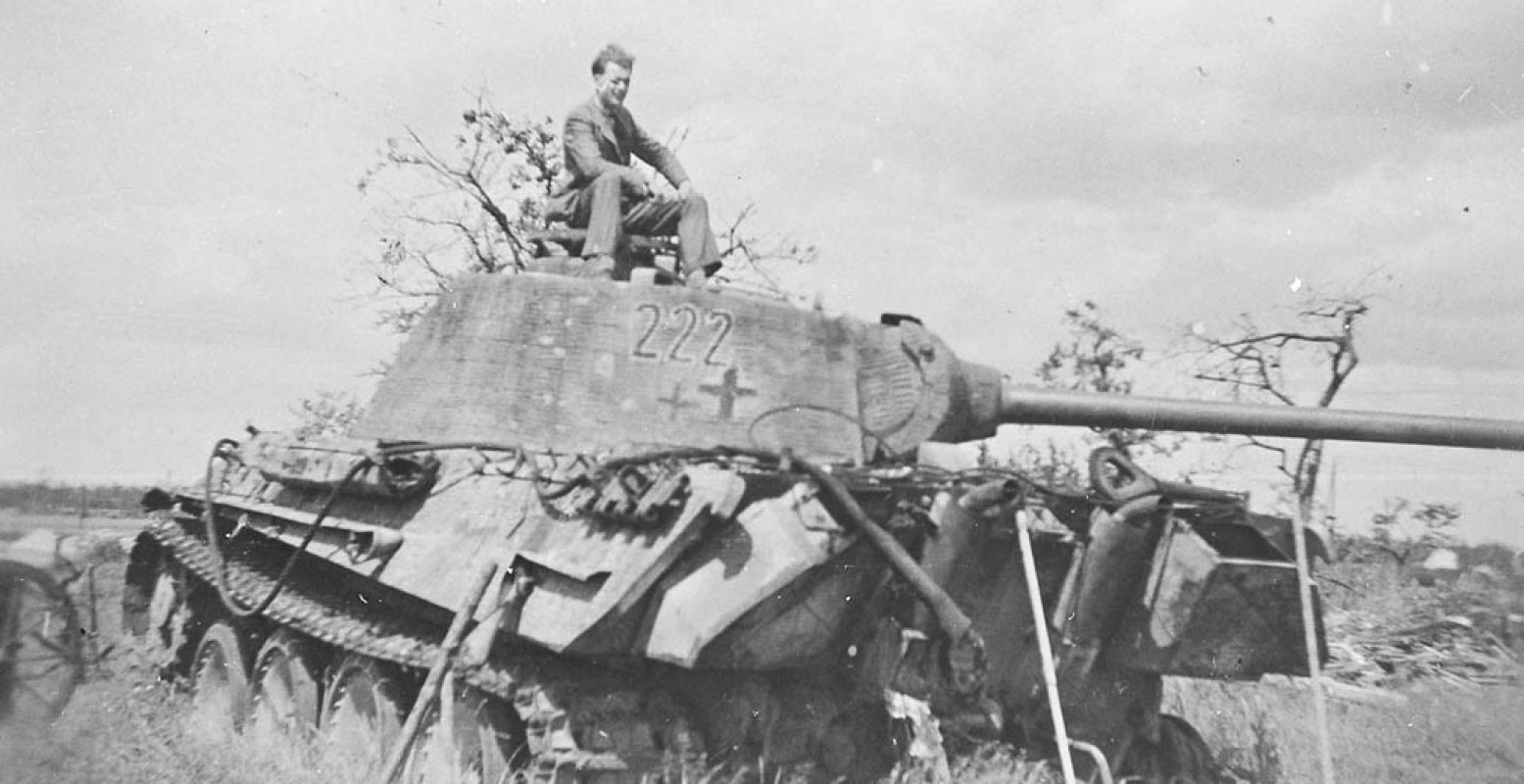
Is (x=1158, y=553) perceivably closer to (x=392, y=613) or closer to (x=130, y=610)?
(x=392, y=613)

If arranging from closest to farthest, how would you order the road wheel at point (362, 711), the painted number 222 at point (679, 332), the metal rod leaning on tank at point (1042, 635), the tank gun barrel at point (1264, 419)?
the metal rod leaning on tank at point (1042, 635) → the road wheel at point (362, 711) → the painted number 222 at point (679, 332) → the tank gun barrel at point (1264, 419)

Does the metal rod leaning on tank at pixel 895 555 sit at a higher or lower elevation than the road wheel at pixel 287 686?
higher

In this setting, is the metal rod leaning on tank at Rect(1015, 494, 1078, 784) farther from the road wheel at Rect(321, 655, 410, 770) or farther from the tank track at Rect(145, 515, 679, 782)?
the road wheel at Rect(321, 655, 410, 770)

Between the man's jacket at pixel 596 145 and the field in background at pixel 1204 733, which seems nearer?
the field in background at pixel 1204 733

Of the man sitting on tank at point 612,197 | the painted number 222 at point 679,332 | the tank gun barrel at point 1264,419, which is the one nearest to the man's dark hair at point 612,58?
the man sitting on tank at point 612,197

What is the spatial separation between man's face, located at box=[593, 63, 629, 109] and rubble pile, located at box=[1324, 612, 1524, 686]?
7249 mm

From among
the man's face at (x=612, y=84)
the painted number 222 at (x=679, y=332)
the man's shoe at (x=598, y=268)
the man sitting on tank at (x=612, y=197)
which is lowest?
the painted number 222 at (x=679, y=332)

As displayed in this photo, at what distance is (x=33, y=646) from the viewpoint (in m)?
7.53

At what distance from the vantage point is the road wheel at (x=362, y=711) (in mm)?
6859

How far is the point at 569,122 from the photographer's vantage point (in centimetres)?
827

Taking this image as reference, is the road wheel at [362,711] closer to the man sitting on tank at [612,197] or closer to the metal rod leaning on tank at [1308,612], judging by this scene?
the man sitting on tank at [612,197]

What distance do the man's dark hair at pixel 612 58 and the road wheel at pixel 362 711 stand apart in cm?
344

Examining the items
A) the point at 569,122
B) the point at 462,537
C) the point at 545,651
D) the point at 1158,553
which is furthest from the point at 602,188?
the point at 1158,553

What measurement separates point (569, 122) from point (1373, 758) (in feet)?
19.1
